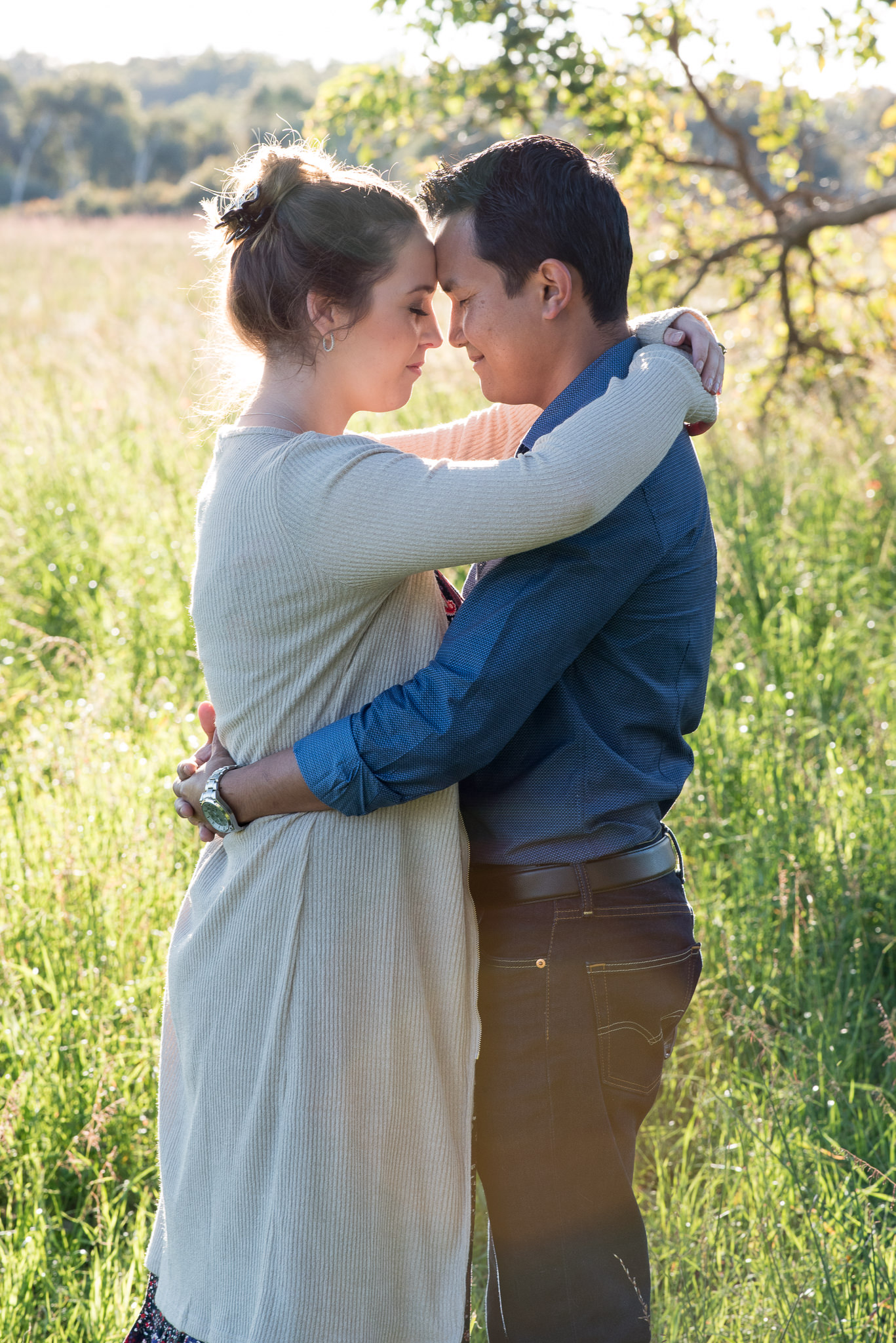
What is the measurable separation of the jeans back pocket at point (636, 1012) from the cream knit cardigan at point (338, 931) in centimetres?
22

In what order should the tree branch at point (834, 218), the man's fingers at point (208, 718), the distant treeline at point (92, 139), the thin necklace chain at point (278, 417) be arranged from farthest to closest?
1. the distant treeline at point (92, 139)
2. the tree branch at point (834, 218)
3. the man's fingers at point (208, 718)
4. the thin necklace chain at point (278, 417)

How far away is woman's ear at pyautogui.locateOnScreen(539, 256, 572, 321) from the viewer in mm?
1822

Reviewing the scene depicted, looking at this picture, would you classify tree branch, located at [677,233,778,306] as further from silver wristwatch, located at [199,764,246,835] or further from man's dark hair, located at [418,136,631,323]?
silver wristwatch, located at [199,764,246,835]

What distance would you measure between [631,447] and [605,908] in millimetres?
756

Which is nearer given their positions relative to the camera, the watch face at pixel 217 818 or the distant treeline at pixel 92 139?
the watch face at pixel 217 818

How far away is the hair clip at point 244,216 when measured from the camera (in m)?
1.80

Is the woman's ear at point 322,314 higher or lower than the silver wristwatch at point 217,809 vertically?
higher

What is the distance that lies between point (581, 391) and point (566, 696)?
0.52 meters

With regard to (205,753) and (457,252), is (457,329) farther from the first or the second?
(205,753)

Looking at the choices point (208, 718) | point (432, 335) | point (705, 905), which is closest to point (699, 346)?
point (432, 335)

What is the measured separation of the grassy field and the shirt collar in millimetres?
693

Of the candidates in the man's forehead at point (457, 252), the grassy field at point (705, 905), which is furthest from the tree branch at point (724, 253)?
the man's forehead at point (457, 252)

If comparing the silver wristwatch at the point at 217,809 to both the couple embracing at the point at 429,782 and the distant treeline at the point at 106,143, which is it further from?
the distant treeline at the point at 106,143

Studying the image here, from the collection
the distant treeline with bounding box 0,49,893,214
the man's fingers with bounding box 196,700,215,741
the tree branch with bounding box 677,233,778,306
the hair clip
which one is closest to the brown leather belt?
the man's fingers with bounding box 196,700,215,741
